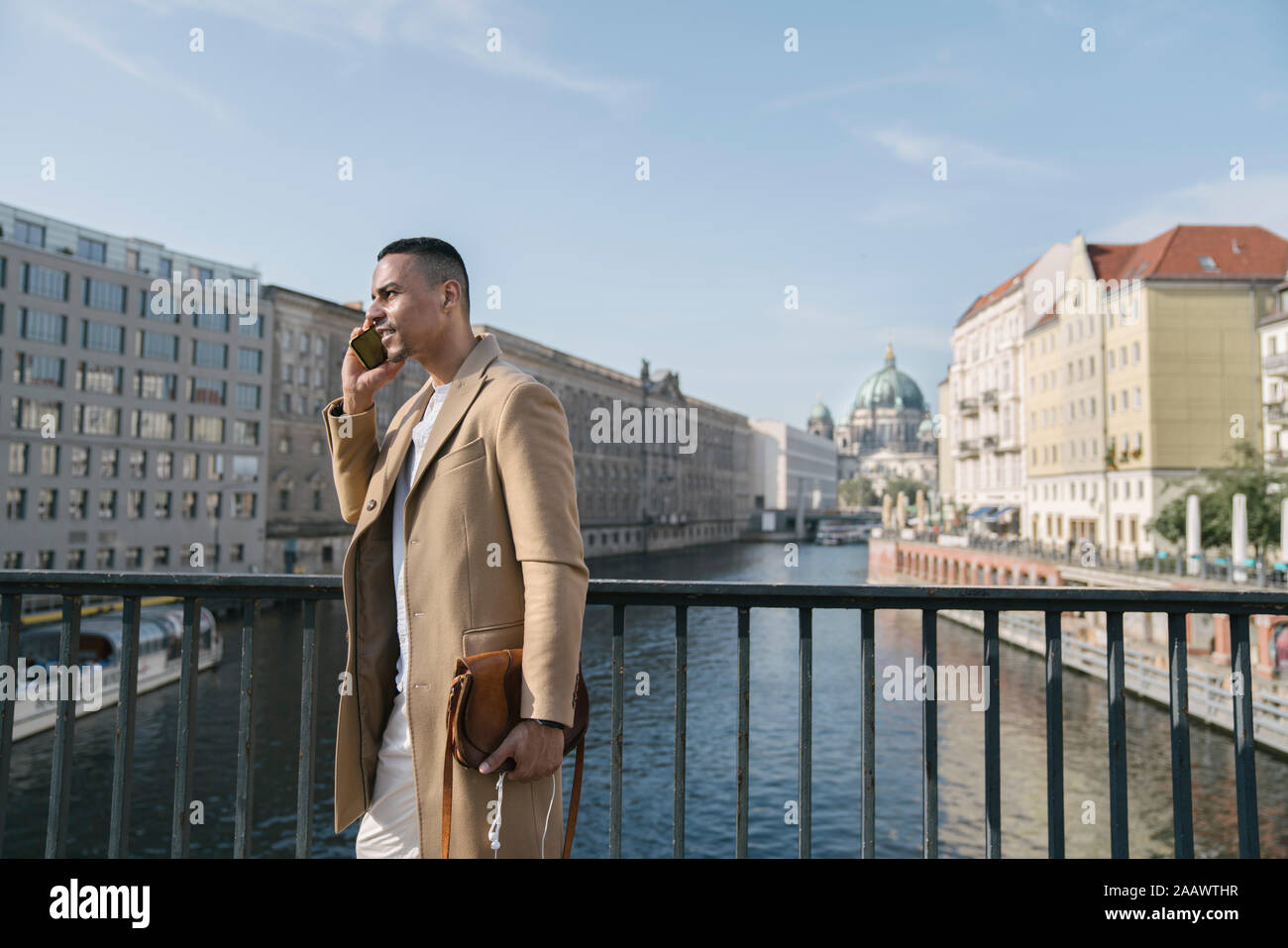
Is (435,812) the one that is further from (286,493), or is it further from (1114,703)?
(286,493)

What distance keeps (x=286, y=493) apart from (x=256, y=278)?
12960 millimetres

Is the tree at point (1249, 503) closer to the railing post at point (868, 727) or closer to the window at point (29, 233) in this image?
the railing post at point (868, 727)

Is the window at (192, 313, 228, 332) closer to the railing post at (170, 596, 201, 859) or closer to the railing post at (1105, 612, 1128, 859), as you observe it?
the railing post at (170, 596, 201, 859)

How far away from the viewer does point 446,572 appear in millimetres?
2451

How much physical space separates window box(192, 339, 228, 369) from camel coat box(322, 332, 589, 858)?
56.0m

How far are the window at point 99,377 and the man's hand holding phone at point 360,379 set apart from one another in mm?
52119

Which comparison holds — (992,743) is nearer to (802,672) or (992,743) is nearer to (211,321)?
(802,672)

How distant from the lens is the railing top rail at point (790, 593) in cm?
292

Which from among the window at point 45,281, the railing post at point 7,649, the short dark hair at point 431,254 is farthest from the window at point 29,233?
the short dark hair at point 431,254

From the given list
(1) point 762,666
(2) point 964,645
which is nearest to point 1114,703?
(1) point 762,666

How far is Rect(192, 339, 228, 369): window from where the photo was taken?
2084 inches

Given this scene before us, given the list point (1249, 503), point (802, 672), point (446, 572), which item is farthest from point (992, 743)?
point (1249, 503)

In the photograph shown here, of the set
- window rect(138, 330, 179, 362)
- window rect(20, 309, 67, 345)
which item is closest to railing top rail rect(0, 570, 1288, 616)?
window rect(20, 309, 67, 345)

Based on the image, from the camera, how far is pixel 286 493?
57.3 metres
